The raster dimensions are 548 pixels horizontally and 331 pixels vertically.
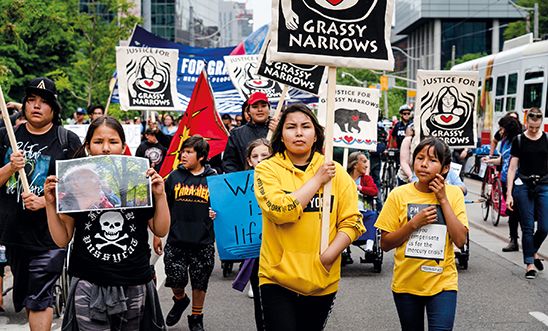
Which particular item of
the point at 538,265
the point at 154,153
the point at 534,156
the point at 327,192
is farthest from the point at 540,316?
the point at 154,153

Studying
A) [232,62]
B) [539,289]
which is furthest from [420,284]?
[232,62]

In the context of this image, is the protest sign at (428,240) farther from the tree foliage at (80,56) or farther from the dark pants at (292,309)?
the tree foliage at (80,56)

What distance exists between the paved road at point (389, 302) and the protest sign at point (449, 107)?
1656 mm

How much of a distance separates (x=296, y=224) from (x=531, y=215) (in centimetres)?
620

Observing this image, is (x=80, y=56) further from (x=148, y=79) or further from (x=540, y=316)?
(x=540, y=316)

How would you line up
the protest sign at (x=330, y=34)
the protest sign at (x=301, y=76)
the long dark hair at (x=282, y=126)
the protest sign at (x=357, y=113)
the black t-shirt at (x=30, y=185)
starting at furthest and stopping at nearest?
1. the protest sign at (x=357, y=113)
2. the protest sign at (x=301, y=76)
3. the black t-shirt at (x=30, y=185)
4. the protest sign at (x=330, y=34)
5. the long dark hair at (x=282, y=126)

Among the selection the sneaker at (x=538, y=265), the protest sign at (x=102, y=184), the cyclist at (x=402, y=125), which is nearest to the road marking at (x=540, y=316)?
the sneaker at (x=538, y=265)

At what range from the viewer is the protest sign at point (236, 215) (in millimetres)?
6586

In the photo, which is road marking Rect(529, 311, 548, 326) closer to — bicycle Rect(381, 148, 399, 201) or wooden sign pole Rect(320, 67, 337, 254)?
wooden sign pole Rect(320, 67, 337, 254)

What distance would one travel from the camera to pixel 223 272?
34.2 feet

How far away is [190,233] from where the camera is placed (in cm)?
746

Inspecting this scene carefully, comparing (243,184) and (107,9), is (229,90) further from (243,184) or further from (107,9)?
(107,9)

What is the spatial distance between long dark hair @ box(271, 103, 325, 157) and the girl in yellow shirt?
0.70 meters

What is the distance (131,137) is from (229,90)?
3795mm
